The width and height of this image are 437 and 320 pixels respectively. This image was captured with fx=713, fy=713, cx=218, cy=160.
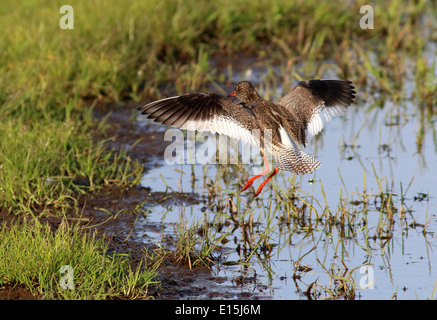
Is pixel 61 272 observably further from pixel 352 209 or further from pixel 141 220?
pixel 352 209

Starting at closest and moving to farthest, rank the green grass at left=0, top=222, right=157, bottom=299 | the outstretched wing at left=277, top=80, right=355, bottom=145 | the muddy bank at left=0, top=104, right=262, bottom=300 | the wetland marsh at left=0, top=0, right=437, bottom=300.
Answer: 1. the green grass at left=0, top=222, right=157, bottom=299
2. the muddy bank at left=0, top=104, right=262, bottom=300
3. the wetland marsh at left=0, top=0, right=437, bottom=300
4. the outstretched wing at left=277, top=80, right=355, bottom=145

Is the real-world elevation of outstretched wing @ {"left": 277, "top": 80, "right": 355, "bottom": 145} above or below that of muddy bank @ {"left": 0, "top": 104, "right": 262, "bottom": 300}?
above

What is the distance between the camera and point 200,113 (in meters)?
5.92

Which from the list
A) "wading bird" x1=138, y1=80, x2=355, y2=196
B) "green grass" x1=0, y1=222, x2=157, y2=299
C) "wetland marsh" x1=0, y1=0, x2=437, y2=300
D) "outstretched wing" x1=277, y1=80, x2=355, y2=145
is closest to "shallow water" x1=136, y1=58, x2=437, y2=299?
"wetland marsh" x1=0, y1=0, x2=437, y2=300

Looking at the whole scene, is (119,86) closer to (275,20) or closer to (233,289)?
(275,20)

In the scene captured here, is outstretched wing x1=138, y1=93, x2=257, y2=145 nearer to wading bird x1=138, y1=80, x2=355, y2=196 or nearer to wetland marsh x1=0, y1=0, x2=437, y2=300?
wading bird x1=138, y1=80, x2=355, y2=196

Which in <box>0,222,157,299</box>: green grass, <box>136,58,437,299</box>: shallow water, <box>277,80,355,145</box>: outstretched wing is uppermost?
<box>277,80,355,145</box>: outstretched wing

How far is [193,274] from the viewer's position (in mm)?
5184

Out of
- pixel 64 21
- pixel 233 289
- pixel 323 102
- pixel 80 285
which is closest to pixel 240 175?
pixel 323 102

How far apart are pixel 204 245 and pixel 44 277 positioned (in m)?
1.28

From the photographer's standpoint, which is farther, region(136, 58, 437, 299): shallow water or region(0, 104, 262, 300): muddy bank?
region(136, 58, 437, 299): shallow water

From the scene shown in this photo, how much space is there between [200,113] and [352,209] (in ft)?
5.02

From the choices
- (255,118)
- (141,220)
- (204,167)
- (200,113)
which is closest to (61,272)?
(141,220)

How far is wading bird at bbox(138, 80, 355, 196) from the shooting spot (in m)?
5.84
